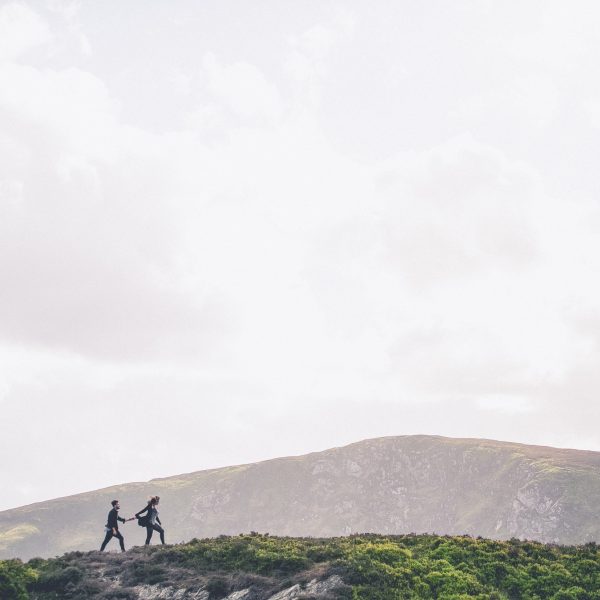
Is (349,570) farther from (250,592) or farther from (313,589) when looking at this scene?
(250,592)

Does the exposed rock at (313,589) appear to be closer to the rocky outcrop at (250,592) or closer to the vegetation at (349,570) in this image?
the rocky outcrop at (250,592)

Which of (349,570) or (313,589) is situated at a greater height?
(349,570)

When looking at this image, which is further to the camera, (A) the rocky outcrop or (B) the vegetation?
(B) the vegetation

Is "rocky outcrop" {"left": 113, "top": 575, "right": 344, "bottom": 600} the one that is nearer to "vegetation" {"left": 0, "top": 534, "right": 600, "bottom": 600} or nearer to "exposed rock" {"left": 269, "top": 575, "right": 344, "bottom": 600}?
"exposed rock" {"left": 269, "top": 575, "right": 344, "bottom": 600}

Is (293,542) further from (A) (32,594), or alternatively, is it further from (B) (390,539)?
(A) (32,594)

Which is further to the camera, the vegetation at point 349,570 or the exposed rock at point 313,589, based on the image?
the vegetation at point 349,570

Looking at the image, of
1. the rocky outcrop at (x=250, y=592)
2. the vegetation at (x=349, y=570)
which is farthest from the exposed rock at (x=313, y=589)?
the vegetation at (x=349, y=570)

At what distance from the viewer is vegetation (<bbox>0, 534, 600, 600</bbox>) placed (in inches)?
918

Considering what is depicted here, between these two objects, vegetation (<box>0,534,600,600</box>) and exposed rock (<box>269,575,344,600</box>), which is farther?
vegetation (<box>0,534,600,600</box>)

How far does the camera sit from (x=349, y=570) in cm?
2414

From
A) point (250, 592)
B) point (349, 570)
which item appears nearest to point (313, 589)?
point (349, 570)

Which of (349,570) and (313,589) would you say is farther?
(349,570)

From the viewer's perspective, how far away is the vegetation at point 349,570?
23312 millimetres

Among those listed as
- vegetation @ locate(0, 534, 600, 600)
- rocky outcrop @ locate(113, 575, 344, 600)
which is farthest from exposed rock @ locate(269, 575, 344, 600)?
vegetation @ locate(0, 534, 600, 600)
